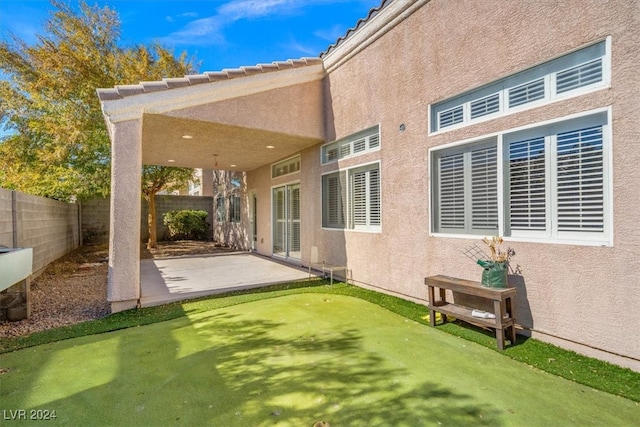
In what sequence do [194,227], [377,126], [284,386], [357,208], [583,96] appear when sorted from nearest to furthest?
[284,386], [583,96], [377,126], [357,208], [194,227]

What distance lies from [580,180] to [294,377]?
3950mm

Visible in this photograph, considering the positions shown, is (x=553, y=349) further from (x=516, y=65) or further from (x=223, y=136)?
(x=223, y=136)

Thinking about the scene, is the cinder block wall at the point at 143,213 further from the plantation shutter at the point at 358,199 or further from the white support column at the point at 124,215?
the plantation shutter at the point at 358,199

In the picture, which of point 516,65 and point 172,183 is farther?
point 172,183

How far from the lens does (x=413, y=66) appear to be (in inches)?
230

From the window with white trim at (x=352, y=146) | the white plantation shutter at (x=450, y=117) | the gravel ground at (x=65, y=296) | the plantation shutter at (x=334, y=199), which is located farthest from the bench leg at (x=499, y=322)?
the gravel ground at (x=65, y=296)

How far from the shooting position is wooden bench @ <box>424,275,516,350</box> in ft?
13.0

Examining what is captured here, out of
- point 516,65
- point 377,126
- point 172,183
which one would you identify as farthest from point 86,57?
point 516,65

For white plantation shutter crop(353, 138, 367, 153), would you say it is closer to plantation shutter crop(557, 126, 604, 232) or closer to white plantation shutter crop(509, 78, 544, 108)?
white plantation shutter crop(509, 78, 544, 108)

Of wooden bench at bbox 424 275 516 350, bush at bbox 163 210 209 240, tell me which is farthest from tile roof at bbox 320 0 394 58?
bush at bbox 163 210 209 240

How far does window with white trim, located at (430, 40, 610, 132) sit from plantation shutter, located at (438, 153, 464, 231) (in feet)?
1.86

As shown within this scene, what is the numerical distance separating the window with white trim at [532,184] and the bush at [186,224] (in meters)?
16.1

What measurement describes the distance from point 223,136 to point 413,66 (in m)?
4.71

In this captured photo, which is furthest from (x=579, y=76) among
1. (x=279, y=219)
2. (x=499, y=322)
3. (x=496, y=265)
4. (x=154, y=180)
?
(x=154, y=180)
